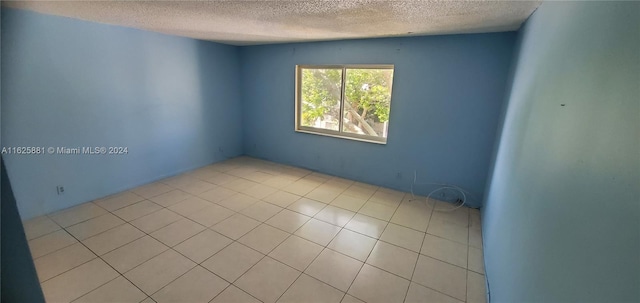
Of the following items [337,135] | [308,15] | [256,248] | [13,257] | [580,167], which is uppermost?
[308,15]

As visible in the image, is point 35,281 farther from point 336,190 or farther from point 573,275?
point 336,190

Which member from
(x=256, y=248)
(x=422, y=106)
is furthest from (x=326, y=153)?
(x=256, y=248)

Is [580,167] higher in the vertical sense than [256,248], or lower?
higher

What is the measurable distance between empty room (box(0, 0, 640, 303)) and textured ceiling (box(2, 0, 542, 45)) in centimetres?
4

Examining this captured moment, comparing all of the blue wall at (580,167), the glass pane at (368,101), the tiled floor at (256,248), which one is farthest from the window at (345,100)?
the blue wall at (580,167)

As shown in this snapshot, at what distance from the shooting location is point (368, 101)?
397cm

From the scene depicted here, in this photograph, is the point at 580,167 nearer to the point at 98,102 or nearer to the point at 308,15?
the point at 308,15

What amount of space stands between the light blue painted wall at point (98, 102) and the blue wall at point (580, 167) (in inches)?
165

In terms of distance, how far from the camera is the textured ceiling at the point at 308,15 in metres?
1.96

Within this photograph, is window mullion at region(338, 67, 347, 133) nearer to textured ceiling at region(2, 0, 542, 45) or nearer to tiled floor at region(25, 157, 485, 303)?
textured ceiling at region(2, 0, 542, 45)

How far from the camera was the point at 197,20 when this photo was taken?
8.59 feet

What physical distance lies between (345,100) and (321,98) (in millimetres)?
476

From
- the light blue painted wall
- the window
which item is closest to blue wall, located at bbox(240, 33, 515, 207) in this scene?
the window

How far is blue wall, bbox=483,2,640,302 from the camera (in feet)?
→ 2.04
